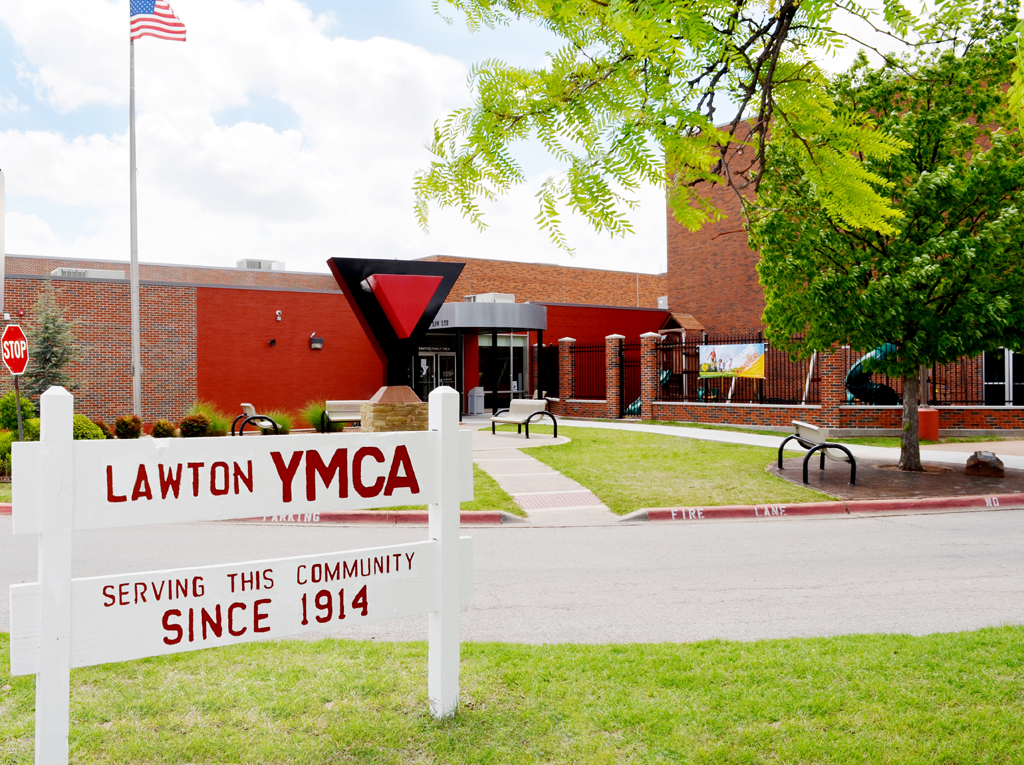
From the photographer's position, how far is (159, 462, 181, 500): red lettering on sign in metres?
3.08

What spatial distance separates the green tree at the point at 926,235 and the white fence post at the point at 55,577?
11063 mm

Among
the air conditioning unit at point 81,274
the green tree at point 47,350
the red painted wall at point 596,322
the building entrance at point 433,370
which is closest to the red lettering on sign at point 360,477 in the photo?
the green tree at point 47,350

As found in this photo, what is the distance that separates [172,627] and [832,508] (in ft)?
32.2

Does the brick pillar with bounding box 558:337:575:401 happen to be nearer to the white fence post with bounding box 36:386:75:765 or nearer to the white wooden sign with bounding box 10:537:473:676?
the white wooden sign with bounding box 10:537:473:676

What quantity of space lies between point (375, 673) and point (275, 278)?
47.8 metres

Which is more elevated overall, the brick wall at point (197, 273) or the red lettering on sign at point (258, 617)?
the brick wall at point (197, 273)

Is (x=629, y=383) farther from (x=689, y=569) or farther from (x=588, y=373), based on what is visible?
(x=689, y=569)

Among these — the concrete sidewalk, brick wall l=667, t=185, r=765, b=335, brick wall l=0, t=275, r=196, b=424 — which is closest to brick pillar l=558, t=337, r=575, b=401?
the concrete sidewalk

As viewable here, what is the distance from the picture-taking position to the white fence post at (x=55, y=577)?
9.37 feet

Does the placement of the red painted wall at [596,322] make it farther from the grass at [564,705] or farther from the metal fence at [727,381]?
the grass at [564,705]

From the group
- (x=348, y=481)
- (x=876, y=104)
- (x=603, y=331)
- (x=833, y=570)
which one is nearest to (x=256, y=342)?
(x=603, y=331)

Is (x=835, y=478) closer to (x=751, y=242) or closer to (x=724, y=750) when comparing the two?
(x=751, y=242)

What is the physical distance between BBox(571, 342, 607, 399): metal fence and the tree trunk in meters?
16.3

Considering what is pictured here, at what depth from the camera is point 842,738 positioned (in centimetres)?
343
